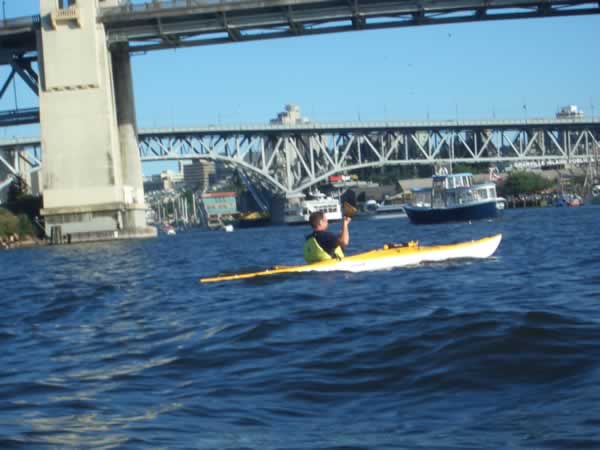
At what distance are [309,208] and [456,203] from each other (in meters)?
33.8

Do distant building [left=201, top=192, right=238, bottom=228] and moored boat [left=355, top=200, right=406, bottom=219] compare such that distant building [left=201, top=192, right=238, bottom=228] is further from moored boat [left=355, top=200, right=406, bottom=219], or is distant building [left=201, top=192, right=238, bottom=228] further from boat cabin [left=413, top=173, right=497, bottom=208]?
boat cabin [left=413, top=173, right=497, bottom=208]

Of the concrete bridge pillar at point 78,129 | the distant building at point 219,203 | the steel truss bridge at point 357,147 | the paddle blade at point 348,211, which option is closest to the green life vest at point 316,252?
the paddle blade at point 348,211

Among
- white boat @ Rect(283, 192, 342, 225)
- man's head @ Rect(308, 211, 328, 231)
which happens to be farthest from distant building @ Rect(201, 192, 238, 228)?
man's head @ Rect(308, 211, 328, 231)

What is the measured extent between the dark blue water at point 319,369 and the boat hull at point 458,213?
45.0 meters

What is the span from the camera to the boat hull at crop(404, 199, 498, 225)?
2286 inches

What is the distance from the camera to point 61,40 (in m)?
49.3

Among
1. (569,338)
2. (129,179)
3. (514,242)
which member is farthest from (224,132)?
(569,338)

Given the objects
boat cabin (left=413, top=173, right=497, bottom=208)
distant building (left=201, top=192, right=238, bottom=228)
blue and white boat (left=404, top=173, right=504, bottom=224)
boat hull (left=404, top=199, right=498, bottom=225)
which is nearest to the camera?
boat hull (left=404, top=199, right=498, bottom=225)

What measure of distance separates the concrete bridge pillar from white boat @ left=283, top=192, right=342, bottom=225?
1619 inches

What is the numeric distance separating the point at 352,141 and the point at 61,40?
5557 cm

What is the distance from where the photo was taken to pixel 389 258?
1656cm

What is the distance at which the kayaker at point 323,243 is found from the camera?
1520 cm

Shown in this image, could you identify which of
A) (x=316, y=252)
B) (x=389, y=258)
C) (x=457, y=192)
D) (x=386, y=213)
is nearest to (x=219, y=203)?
(x=386, y=213)

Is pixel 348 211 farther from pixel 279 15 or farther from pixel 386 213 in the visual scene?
pixel 386 213
